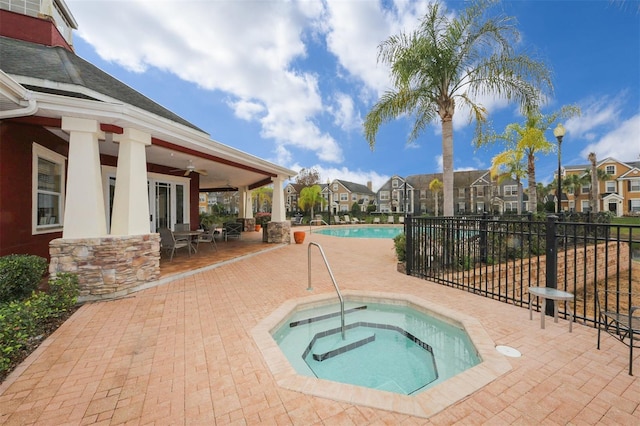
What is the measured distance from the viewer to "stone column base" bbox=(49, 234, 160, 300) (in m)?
5.00

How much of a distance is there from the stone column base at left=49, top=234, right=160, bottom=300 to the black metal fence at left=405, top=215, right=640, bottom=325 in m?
6.49

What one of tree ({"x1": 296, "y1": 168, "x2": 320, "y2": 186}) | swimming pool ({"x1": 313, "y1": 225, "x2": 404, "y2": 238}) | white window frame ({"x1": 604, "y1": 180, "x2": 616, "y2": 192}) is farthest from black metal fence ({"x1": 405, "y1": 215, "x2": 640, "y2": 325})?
white window frame ({"x1": 604, "y1": 180, "x2": 616, "y2": 192})

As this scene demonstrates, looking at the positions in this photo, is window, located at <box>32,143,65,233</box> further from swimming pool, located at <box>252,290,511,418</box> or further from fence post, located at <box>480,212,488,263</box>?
fence post, located at <box>480,212,488,263</box>

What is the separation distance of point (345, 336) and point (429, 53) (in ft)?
28.0

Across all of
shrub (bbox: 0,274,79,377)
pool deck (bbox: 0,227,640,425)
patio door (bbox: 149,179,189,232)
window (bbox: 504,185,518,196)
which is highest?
window (bbox: 504,185,518,196)

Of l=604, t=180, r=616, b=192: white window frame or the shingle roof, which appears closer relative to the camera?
the shingle roof

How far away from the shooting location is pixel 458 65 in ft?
27.5

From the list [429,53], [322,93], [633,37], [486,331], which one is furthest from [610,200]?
[486,331]

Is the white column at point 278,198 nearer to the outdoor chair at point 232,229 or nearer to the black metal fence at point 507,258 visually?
the outdoor chair at point 232,229

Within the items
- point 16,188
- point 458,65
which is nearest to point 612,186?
point 458,65

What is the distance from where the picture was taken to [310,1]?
1073 cm

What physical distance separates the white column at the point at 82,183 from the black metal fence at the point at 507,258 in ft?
23.2

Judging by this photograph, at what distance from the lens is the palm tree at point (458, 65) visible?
26.5 feet

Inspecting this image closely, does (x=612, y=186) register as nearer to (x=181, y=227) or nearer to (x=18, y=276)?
(x=181, y=227)
